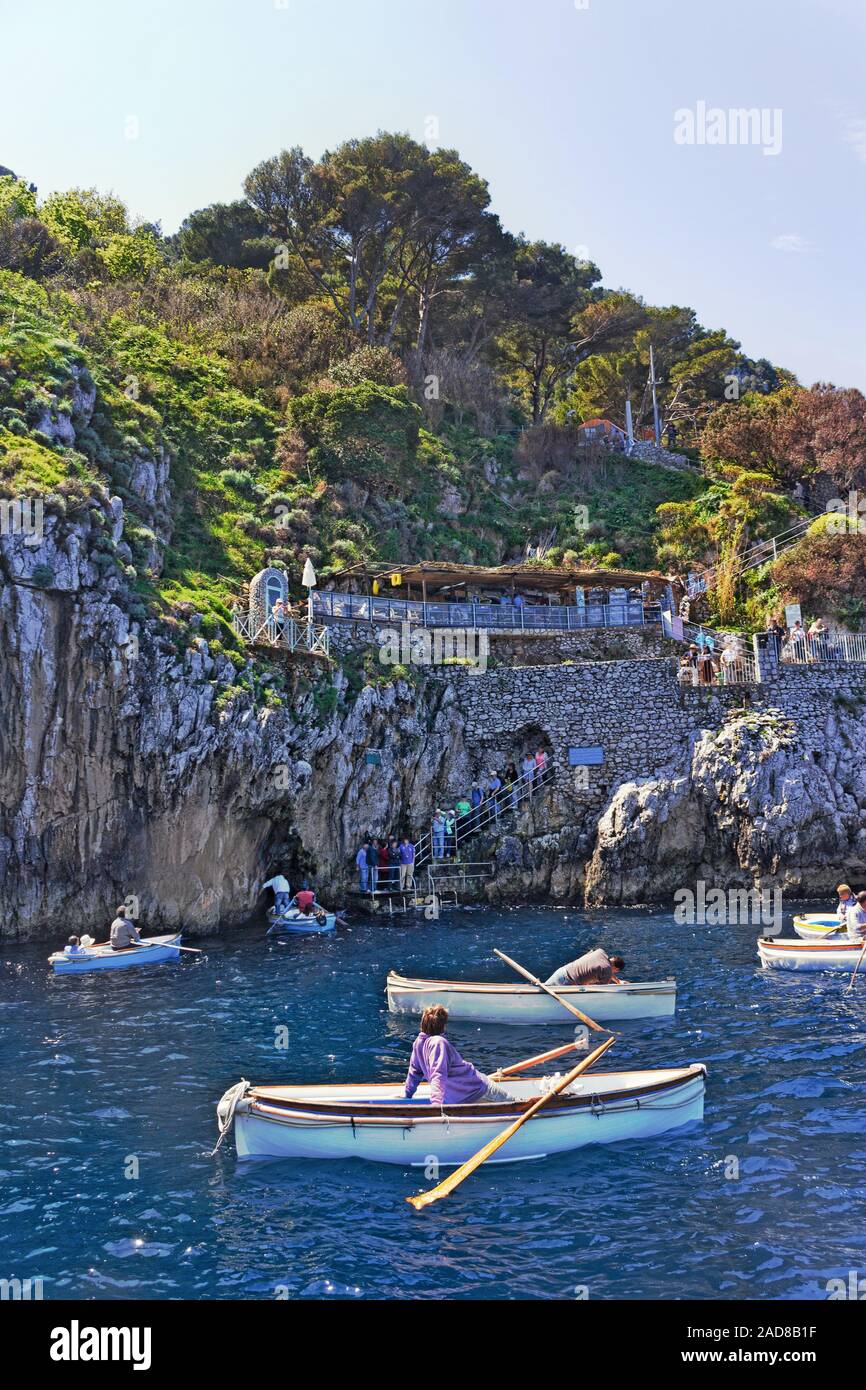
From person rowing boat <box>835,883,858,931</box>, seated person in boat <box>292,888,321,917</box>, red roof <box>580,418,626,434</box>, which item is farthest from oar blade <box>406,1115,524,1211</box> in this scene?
red roof <box>580,418,626,434</box>

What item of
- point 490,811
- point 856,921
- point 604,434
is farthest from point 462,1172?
point 604,434

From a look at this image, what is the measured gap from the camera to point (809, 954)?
24.0 m

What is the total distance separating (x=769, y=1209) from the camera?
12.2 meters

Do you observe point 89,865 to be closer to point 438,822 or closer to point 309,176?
point 438,822

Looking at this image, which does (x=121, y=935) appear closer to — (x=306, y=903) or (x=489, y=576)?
(x=306, y=903)

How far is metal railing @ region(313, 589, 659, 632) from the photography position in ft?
125

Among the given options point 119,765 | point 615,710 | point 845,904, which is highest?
point 615,710

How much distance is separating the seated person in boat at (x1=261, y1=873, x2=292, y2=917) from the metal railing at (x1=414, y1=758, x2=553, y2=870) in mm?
5058

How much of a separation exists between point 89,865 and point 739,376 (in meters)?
66.8

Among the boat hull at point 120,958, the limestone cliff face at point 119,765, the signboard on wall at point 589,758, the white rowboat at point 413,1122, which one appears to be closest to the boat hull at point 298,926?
the limestone cliff face at point 119,765

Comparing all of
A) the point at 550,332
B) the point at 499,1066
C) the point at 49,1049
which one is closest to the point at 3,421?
the point at 49,1049

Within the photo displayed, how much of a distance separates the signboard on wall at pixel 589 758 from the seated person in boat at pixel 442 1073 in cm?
2228

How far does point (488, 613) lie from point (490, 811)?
9.13 meters

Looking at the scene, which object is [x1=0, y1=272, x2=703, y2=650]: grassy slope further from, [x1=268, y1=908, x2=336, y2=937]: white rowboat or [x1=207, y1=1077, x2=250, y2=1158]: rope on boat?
[x1=207, y1=1077, x2=250, y2=1158]: rope on boat
